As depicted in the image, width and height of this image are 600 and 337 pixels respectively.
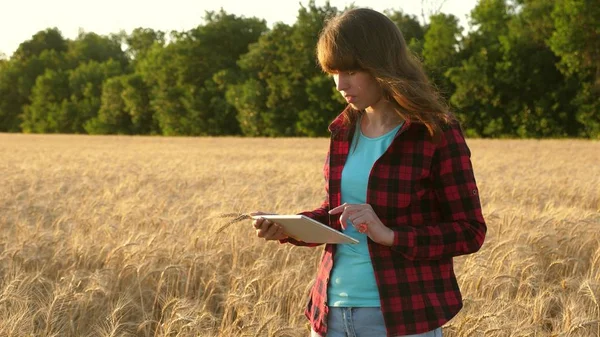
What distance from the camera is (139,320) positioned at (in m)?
3.73

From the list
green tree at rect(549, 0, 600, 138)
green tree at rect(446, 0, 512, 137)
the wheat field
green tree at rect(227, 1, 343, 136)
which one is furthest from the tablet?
Answer: green tree at rect(227, 1, 343, 136)

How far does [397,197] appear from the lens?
1.95 m

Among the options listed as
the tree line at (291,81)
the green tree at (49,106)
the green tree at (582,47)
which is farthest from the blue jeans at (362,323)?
the green tree at (49,106)

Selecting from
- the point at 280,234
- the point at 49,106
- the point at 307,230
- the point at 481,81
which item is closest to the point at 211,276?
the point at 280,234

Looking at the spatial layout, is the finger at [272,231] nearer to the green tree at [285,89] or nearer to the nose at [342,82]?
the nose at [342,82]

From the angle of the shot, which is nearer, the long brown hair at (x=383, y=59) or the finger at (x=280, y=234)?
the long brown hair at (x=383, y=59)

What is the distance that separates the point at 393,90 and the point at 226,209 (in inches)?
203

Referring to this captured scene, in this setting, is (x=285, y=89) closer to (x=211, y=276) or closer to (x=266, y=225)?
(x=211, y=276)

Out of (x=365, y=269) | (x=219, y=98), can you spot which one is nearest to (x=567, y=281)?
(x=365, y=269)

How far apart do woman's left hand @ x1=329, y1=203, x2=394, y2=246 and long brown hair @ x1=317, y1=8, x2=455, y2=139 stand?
0.26m

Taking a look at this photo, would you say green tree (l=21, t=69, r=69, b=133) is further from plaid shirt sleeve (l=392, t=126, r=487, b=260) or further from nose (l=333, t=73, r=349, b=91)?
plaid shirt sleeve (l=392, t=126, r=487, b=260)

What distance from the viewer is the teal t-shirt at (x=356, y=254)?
1.95 metres

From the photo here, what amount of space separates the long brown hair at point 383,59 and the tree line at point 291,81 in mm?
27437

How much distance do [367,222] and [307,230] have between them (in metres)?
0.20
